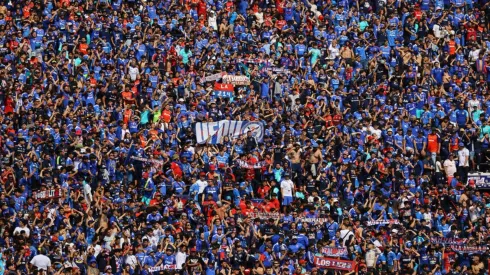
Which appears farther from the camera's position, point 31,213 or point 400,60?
point 400,60

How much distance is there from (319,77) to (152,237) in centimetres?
990

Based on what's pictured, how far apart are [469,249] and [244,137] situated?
741 cm

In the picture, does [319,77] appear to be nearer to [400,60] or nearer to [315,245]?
[400,60]

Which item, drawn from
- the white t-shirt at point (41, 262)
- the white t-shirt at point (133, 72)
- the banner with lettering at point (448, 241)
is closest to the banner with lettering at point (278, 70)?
the white t-shirt at point (133, 72)

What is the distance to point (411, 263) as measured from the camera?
39750 mm

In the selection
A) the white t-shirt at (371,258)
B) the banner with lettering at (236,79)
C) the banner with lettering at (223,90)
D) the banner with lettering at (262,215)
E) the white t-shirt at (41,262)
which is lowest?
the white t-shirt at (371,258)

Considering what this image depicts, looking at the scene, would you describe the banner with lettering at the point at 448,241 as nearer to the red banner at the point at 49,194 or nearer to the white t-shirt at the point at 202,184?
the white t-shirt at the point at 202,184

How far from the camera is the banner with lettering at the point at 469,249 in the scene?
4050cm

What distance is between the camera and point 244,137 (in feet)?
145

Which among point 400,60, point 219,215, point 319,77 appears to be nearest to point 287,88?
point 319,77

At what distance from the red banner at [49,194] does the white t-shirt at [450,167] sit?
11.2 meters

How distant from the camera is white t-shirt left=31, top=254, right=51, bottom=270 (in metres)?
38.0

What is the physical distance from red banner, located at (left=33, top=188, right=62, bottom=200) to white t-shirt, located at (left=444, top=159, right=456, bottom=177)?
36.6ft

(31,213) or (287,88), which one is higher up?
(287,88)
